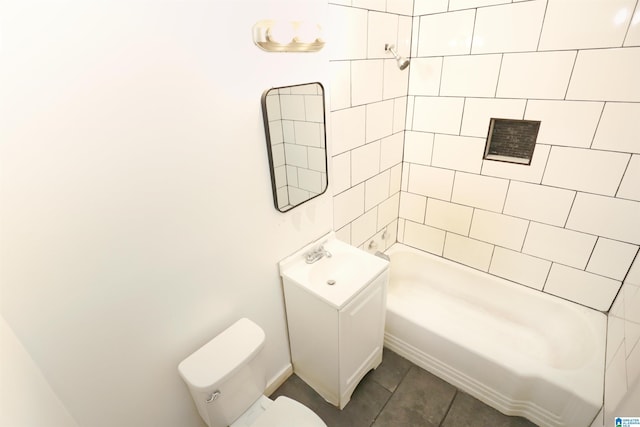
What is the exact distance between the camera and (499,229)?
192 cm

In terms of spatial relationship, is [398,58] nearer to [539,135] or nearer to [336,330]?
[539,135]

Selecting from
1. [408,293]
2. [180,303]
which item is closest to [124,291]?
[180,303]

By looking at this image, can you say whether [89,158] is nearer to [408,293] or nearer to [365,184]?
[365,184]

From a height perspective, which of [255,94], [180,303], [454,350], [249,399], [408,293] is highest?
[255,94]

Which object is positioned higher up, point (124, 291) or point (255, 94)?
point (255, 94)

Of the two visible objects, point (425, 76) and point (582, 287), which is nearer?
point (582, 287)

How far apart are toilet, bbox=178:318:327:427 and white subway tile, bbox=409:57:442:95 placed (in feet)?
5.59

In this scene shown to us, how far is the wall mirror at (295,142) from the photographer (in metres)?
1.27

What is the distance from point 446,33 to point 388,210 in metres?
1.14

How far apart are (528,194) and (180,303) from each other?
1.88 meters

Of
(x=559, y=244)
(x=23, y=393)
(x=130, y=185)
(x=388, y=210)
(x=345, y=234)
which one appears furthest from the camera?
(x=388, y=210)

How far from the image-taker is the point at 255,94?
1.17 m

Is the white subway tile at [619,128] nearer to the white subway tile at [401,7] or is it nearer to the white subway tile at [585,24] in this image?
the white subway tile at [585,24]

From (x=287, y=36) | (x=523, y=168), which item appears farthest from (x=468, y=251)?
(x=287, y=36)
